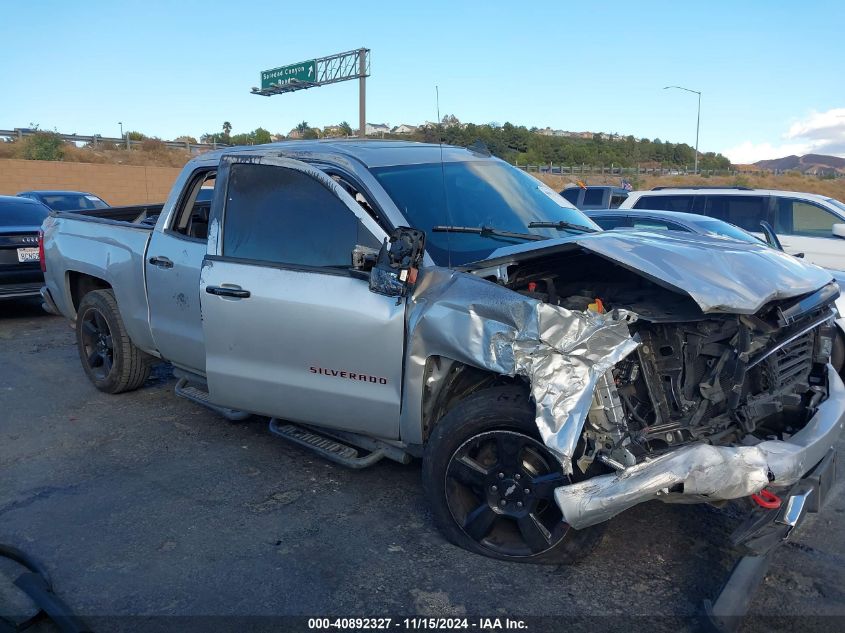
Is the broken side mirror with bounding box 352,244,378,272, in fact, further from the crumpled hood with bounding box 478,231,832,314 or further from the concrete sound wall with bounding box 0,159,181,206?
the concrete sound wall with bounding box 0,159,181,206

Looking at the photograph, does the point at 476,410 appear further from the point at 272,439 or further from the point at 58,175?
the point at 58,175

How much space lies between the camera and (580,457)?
325 centimetres

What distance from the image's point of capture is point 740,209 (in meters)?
10.9

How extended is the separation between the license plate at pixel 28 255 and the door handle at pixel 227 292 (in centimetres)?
580

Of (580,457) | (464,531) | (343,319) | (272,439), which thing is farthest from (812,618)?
(272,439)

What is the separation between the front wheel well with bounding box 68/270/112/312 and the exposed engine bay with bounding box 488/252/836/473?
13.6 feet

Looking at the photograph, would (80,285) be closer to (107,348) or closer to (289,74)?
(107,348)

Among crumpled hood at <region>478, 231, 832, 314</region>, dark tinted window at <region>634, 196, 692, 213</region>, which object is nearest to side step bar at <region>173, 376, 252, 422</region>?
crumpled hood at <region>478, 231, 832, 314</region>

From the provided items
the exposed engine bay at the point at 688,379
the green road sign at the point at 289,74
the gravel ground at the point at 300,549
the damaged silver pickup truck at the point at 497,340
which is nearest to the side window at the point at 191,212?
the damaged silver pickup truck at the point at 497,340

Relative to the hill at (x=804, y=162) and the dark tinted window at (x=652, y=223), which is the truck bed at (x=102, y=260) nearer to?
the dark tinted window at (x=652, y=223)

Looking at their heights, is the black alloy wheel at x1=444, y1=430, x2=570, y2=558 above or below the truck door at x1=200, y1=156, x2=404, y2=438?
below

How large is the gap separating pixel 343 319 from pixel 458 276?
0.67m

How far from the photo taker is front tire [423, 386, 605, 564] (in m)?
3.39

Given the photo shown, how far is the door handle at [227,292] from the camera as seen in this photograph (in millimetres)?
4344
